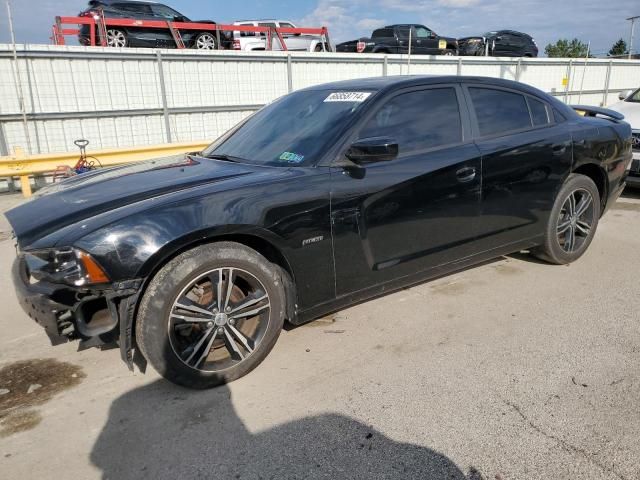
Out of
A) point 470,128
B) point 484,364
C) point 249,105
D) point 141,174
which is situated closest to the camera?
point 484,364

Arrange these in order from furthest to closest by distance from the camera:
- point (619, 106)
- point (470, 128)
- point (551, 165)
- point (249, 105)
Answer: point (249, 105) → point (619, 106) → point (551, 165) → point (470, 128)

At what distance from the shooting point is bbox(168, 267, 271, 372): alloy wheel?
8.71ft

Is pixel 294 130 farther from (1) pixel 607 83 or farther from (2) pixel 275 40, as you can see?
(1) pixel 607 83

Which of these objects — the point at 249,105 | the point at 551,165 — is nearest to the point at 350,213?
the point at 551,165

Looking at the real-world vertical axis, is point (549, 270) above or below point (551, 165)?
below

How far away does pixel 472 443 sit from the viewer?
2293mm

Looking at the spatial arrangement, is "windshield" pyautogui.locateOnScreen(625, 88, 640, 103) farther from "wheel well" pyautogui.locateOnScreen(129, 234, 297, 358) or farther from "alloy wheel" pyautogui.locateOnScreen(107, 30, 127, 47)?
"alloy wheel" pyautogui.locateOnScreen(107, 30, 127, 47)

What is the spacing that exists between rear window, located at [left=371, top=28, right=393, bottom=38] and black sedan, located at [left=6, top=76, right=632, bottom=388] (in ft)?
50.4

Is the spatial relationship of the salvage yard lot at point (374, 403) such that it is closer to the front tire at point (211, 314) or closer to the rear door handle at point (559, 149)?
the front tire at point (211, 314)

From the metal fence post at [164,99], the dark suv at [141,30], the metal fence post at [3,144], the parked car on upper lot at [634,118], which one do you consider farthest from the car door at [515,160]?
the dark suv at [141,30]

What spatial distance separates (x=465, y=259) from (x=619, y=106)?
239 inches

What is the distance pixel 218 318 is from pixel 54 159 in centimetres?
703

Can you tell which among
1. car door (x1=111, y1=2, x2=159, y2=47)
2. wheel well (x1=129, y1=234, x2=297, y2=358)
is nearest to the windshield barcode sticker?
wheel well (x1=129, y1=234, x2=297, y2=358)

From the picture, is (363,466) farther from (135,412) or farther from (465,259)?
(465,259)
